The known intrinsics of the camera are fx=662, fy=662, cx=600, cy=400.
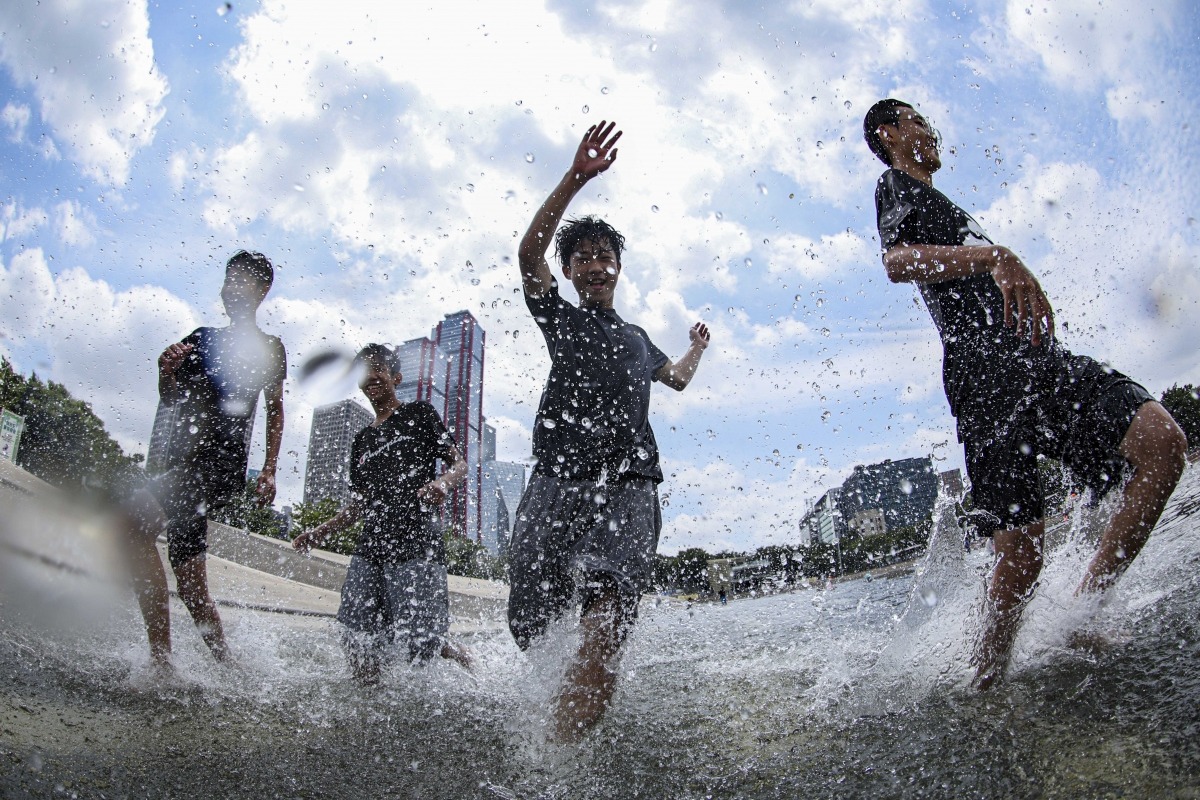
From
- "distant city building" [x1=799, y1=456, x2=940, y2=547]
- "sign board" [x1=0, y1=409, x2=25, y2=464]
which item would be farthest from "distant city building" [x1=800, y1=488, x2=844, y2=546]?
"sign board" [x1=0, y1=409, x2=25, y2=464]

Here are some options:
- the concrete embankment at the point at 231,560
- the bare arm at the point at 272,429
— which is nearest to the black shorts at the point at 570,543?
the bare arm at the point at 272,429

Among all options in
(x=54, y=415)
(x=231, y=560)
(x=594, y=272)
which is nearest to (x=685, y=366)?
(x=594, y=272)

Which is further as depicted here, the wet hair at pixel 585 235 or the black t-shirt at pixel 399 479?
the black t-shirt at pixel 399 479

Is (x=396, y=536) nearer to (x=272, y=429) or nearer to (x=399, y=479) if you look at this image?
(x=399, y=479)

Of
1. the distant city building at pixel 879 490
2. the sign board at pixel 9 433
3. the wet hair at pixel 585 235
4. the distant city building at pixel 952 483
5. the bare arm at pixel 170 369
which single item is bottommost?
the distant city building at pixel 952 483

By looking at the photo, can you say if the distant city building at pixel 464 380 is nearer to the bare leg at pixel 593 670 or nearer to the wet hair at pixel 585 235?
the wet hair at pixel 585 235

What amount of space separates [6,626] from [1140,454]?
4.44m

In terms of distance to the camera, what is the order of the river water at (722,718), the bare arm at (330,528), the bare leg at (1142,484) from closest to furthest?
the river water at (722,718)
the bare leg at (1142,484)
the bare arm at (330,528)

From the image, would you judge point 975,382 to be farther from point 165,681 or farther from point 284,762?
point 165,681

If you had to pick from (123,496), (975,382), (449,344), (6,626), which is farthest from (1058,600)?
(449,344)

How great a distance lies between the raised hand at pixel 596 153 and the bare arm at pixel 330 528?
2.35 meters

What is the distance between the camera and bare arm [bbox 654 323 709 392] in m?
3.19

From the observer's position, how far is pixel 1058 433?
7.00 feet

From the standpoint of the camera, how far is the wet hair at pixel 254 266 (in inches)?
146
